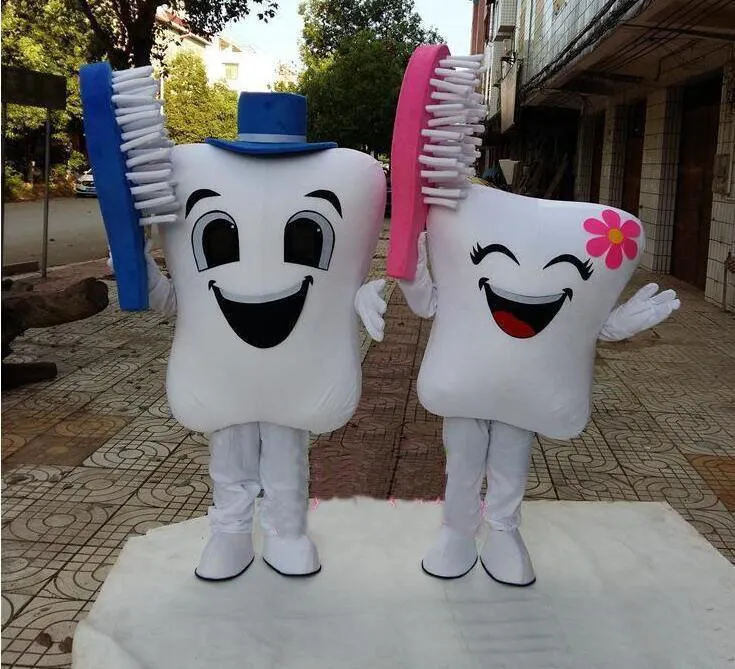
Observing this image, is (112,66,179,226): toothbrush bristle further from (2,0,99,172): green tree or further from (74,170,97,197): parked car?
(74,170,97,197): parked car

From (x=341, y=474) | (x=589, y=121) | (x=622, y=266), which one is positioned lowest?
(x=341, y=474)

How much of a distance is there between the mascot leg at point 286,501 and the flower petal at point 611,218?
48.8 inches

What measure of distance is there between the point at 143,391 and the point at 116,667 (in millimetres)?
3053

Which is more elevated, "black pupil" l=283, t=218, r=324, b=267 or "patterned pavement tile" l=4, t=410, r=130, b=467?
"black pupil" l=283, t=218, r=324, b=267

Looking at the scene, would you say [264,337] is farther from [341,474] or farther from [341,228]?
[341,474]

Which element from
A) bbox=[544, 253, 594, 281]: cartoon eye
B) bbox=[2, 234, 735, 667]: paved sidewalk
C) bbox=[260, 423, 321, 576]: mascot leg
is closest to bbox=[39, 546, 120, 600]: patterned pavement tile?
bbox=[2, 234, 735, 667]: paved sidewalk

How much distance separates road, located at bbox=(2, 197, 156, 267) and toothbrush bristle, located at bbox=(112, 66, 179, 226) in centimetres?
701

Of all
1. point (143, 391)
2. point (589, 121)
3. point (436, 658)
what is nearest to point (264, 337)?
point (436, 658)

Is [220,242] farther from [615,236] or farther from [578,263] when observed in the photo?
[615,236]

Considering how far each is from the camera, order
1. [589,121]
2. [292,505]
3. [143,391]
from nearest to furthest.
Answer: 1. [292,505]
2. [143,391]
3. [589,121]

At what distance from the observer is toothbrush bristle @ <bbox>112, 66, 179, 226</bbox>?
238 cm

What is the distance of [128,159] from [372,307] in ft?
2.83

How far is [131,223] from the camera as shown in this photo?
8.09ft

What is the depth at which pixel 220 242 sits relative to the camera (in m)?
2.52
